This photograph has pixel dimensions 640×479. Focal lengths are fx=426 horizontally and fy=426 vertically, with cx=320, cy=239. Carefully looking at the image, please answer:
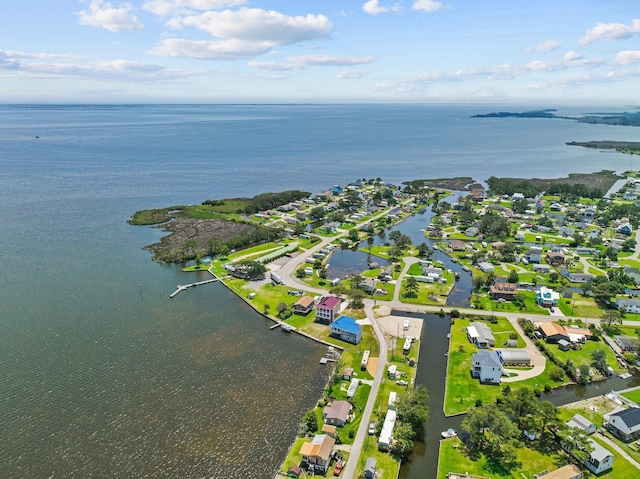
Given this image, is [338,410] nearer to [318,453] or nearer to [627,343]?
[318,453]

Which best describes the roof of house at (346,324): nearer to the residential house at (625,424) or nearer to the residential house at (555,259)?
the residential house at (625,424)

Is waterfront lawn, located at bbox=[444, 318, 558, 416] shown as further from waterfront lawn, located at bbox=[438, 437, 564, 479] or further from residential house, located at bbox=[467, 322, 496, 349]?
waterfront lawn, located at bbox=[438, 437, 564, 479]

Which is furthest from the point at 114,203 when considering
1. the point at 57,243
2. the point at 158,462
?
the point at 158,462

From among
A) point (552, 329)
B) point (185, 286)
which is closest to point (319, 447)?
point (552, 329)

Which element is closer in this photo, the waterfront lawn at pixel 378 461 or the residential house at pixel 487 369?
the waterfront lawn at pixel 378 461

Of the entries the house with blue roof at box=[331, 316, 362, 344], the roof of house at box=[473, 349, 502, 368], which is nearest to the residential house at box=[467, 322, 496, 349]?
the roof of house at box=[473, 349, 502, 368]

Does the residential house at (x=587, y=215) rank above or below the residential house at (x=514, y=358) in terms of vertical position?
above

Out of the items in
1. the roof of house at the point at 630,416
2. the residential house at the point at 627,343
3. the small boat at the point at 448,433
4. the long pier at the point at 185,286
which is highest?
the roof of house at the point at 630,416

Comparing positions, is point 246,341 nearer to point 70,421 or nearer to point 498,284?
point 70,421

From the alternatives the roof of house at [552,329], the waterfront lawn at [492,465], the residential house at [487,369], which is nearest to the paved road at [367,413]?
the waterfront lawn at [492,465]
